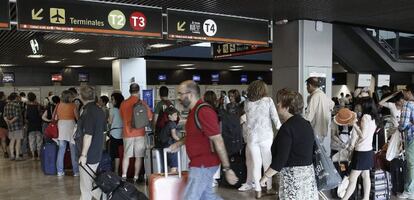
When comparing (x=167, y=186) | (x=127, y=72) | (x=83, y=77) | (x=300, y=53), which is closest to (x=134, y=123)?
(x=167, y=186)

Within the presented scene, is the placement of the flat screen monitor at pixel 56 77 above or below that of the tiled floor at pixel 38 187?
above

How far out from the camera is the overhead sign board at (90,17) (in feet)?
16.7

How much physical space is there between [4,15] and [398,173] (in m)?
5.46

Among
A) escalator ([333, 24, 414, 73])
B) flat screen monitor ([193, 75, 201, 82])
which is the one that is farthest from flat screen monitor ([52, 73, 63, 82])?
escalator ([333, 24, 414, 73])

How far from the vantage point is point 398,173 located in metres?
5.92

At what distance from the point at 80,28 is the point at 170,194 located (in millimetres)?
2676

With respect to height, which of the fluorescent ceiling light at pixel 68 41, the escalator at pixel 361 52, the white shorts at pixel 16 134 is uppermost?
the fluorescent ceiling light at pixel 68 41

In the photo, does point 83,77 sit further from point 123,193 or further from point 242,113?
point 123,193

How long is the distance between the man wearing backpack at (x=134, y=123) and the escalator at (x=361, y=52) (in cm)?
432

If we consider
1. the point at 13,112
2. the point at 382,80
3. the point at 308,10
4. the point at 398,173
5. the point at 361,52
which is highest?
the point at 308,10

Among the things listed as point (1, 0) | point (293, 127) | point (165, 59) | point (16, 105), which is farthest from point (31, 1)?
point (165, 59)

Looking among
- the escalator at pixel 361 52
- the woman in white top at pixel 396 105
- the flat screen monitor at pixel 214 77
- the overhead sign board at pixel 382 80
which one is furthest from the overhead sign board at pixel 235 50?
the flat screen monitor at pixel 214 77

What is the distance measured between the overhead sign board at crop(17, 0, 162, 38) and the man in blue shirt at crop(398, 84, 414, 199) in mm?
3460

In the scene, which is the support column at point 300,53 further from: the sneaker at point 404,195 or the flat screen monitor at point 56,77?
the flat screen monitor at point 56,77
